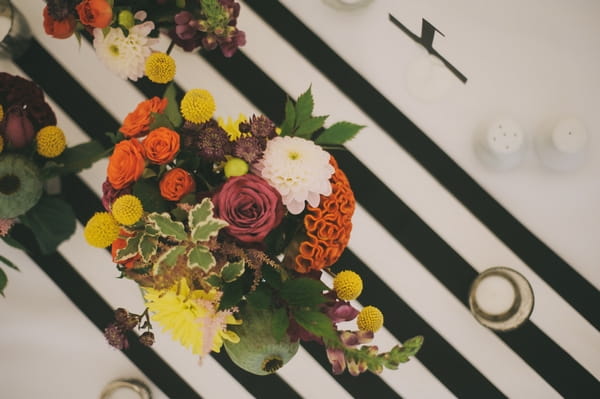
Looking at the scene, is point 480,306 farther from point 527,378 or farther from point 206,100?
point 206,100

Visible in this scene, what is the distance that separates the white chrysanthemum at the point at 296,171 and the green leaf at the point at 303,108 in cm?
5

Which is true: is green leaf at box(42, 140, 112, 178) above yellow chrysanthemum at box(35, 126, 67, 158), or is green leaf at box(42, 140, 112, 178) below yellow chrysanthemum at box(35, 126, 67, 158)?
below

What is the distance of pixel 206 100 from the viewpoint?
61 centimetres

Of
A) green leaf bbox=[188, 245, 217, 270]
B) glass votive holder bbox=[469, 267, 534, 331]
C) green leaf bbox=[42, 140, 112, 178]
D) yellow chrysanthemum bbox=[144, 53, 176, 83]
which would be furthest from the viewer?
glass votive holder bbox=[469, 267, 534, 331]

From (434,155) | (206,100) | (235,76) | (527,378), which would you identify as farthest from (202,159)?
(527,378)

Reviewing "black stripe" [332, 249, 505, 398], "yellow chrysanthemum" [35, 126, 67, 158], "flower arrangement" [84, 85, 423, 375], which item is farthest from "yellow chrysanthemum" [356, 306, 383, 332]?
"yellow chrysanthemum" [35, 126, 67, 158]

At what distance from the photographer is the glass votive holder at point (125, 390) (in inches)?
38.2

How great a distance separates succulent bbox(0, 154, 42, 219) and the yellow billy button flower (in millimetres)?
327

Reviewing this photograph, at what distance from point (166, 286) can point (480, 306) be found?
62 centimetres

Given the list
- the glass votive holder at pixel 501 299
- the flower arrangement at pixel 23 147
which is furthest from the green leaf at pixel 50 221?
the glass votive holder at pixel 501 299

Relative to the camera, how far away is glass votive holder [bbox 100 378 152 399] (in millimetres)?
969

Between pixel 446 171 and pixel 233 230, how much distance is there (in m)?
0.55

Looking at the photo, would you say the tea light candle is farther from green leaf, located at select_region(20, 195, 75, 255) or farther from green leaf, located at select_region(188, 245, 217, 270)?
green leaf, located at select_region(20, 195, 75, 255)

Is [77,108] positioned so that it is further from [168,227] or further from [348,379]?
[348,379]
